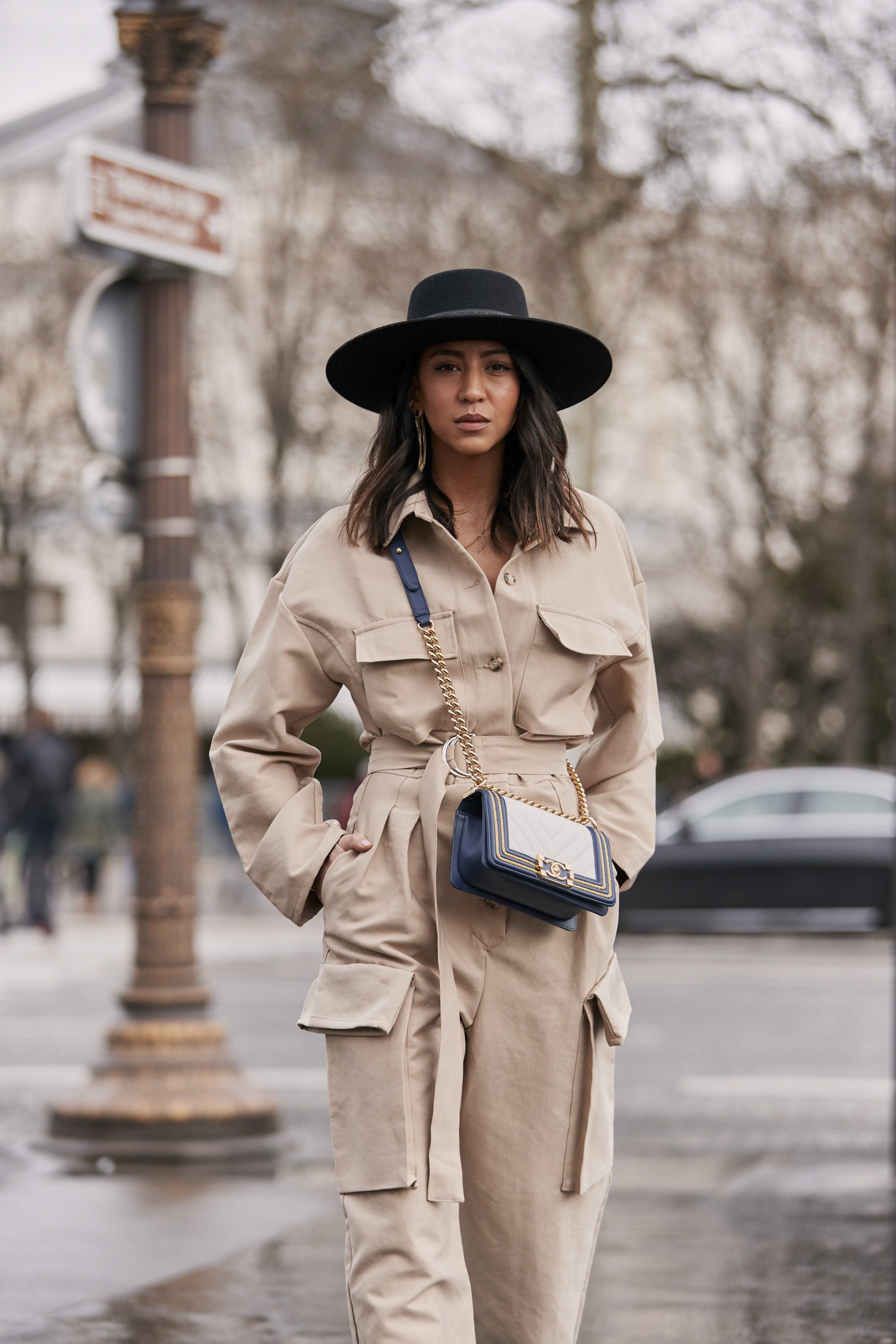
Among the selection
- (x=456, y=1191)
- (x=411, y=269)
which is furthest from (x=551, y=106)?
(x=456, y=1191)

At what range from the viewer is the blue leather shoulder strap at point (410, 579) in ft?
10.4

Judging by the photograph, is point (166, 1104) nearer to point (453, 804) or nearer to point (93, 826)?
point (453, 804)

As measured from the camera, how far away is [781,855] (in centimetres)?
1848

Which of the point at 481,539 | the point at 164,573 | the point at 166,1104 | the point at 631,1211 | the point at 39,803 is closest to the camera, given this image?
the point at 481,539

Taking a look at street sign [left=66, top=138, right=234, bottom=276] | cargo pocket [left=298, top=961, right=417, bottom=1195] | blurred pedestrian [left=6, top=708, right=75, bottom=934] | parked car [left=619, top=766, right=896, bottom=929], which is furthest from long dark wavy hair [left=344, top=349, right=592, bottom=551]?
parked car [left=619, top=766, right=896, bottom=929]

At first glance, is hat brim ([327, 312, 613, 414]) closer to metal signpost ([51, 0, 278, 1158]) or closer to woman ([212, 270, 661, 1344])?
woman ([212, 270, 661, 1344])

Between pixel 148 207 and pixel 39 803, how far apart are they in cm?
1152

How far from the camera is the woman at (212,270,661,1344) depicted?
3.07m

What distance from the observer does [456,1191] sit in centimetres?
304

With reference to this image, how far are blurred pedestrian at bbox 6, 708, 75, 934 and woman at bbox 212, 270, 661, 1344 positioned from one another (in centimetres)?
1430

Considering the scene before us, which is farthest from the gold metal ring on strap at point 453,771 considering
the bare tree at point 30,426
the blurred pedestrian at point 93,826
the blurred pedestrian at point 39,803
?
the bare tree at point 30,426

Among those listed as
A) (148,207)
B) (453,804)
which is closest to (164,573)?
(148,207)

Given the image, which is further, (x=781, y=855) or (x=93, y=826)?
(x=93, y=826)

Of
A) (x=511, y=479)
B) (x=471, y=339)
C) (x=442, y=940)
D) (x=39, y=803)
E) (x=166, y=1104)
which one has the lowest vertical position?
(x=39, y=803)
